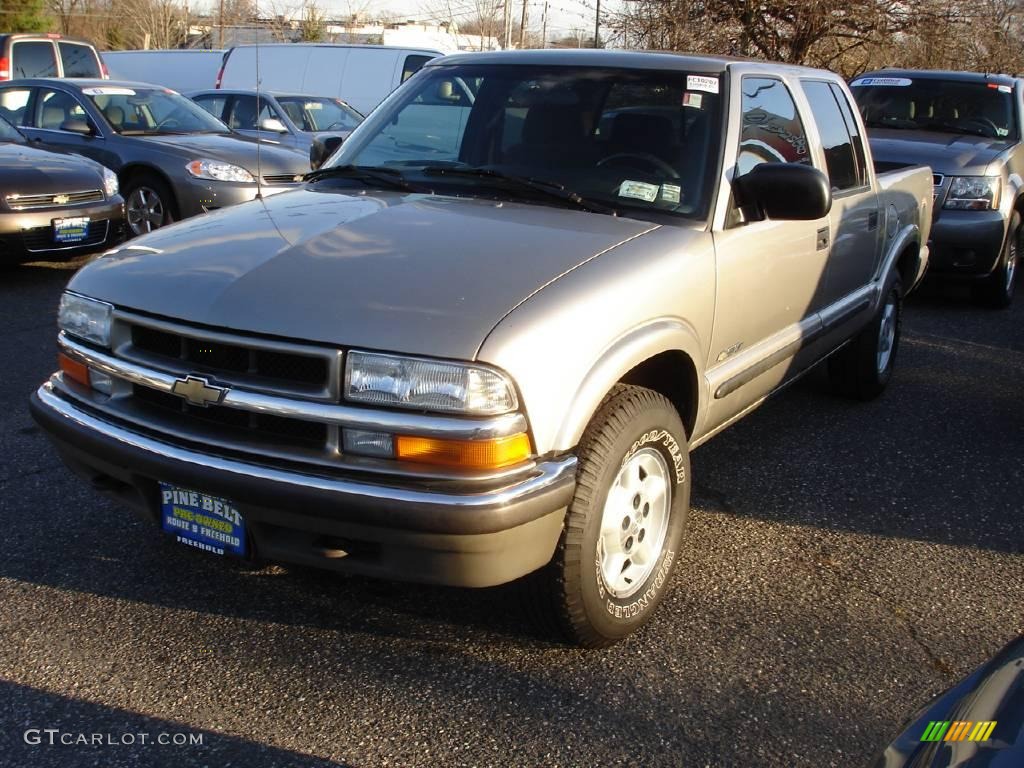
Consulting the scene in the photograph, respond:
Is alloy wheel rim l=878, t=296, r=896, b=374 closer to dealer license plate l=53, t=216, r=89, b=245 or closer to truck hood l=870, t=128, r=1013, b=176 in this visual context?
truck hood l=870, t=128, r=1013, b=176

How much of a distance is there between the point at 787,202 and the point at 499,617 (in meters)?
1.74

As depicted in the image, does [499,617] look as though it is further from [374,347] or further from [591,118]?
[591,118]

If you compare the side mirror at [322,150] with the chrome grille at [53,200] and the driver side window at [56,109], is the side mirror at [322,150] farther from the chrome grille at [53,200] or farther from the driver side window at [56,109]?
the driver side window at [56,109]

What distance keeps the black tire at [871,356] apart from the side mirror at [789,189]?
1.95m

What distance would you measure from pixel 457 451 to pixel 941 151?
7.14 meters

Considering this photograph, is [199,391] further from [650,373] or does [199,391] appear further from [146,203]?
[146,203]

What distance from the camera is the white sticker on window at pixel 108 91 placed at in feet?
34.2

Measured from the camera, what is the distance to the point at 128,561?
12.3 feet

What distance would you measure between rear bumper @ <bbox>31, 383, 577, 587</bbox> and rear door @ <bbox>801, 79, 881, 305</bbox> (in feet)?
7.99

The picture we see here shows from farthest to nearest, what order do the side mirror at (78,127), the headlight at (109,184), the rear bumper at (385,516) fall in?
the side mirror at (78,127), the headlight at (109,184), the rear bumper at (385,516)

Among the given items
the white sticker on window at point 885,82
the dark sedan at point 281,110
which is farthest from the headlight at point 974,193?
the dark sedan at point 281,110

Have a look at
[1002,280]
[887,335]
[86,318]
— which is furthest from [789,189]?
[1002,280]

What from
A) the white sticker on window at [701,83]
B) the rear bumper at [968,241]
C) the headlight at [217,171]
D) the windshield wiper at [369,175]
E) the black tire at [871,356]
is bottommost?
the black tire at [871,356]

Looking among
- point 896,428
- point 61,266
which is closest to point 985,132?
point 896,428
